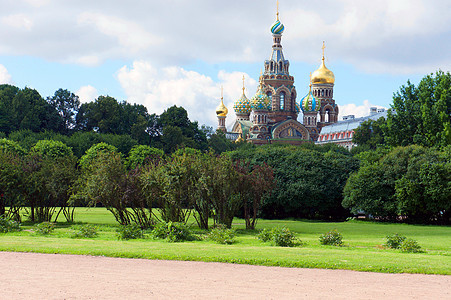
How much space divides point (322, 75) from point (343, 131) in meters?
18.2

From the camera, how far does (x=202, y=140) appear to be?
103312 millimetres

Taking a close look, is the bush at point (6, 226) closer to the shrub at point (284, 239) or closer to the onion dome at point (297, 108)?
the shrub at point (284, 239)

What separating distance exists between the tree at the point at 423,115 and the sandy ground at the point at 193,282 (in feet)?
124

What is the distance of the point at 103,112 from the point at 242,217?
5339 centimetres

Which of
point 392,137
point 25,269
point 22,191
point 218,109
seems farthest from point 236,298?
point 218,109

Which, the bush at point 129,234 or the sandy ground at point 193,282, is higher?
the bush at point 129,234

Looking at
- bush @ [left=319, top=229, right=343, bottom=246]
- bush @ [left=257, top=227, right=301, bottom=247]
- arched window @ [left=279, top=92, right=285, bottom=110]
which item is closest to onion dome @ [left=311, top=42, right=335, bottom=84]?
arched window @ [left=279, top=92, right=285, bottom=110]

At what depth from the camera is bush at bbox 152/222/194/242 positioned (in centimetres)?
2381

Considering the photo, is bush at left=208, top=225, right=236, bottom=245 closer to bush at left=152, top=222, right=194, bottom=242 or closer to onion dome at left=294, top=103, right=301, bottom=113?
bush at left=152, top=222, right=194, bottom=242

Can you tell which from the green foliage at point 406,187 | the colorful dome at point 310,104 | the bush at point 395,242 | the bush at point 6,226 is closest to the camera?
the bush at point 395,242

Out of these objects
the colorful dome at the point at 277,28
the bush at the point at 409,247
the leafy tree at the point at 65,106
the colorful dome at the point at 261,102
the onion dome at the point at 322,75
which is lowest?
the bush at the point at 409,247

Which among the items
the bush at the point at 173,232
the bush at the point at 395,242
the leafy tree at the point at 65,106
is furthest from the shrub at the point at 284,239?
the leafy tree at the point at 65,106

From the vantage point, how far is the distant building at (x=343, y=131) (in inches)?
5295

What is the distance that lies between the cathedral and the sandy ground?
4723 inches
